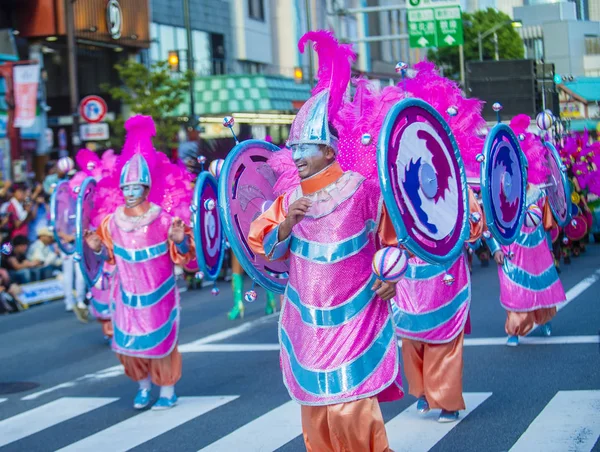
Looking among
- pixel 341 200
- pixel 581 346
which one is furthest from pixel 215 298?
pixel 341 200

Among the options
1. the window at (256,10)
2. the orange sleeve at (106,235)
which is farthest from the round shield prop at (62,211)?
the window at (256,10)

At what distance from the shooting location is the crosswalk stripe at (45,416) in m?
7.88

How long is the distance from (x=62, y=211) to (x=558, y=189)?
5282 millimetres

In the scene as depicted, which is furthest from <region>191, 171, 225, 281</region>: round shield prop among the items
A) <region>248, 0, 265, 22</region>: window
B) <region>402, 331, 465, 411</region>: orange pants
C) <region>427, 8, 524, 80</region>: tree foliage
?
<region>427, 8, 524, 80</region>: tree foliage

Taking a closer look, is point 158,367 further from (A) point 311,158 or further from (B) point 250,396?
(A) point 311,158

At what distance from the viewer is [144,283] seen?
26.9 feet

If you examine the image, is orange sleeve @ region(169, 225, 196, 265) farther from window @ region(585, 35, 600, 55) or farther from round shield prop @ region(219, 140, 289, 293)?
window @ region(585, 35, 600, 55)

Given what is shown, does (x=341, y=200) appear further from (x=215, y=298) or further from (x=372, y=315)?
(x=215, y=298)

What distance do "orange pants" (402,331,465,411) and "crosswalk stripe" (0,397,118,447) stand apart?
262 centimetres

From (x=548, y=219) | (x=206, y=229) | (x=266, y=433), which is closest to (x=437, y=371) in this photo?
(x=266, y=433)

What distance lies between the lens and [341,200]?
5.34 m

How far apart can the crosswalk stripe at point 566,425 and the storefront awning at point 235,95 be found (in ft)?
81.6

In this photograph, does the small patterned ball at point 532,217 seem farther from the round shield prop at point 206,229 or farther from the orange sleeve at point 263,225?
the orange sleeve at point 263,225

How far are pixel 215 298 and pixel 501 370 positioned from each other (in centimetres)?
732
